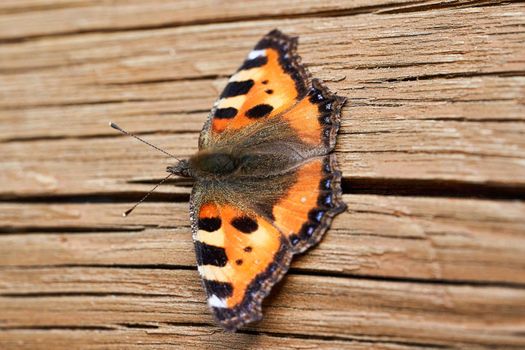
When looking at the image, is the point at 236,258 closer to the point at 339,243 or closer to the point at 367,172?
the point at 339,243

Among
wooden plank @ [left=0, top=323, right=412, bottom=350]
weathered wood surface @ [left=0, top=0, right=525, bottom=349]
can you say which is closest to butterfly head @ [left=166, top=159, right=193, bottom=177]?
weathered wood surface @ [left=0, top=0, right=525, bottom=349]

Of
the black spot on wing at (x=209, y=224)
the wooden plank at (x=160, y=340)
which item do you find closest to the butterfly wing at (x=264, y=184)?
the black spot on wing at (x=209, y=224)

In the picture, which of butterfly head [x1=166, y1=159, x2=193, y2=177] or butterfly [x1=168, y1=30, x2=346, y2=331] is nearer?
butterfly [x1=168, y1=30, x2=346, y2=331]

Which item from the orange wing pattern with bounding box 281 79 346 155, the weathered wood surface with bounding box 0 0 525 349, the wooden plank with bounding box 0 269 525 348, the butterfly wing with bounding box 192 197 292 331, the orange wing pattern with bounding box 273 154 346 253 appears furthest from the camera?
the orange wing pattern with bounding box 281 79 346 155

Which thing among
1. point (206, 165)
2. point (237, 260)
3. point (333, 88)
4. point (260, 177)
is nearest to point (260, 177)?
point (260, 177)

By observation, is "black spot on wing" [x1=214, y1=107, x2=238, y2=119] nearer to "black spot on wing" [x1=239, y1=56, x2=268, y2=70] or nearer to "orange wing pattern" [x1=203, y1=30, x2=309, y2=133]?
"orange wing pattern" [x1=203, y1=30, x2=309, y2=133]

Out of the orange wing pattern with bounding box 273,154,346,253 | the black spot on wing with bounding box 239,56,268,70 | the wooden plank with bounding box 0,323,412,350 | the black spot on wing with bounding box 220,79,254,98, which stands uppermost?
the black spot on wing with bounding box 239,56,268,70
